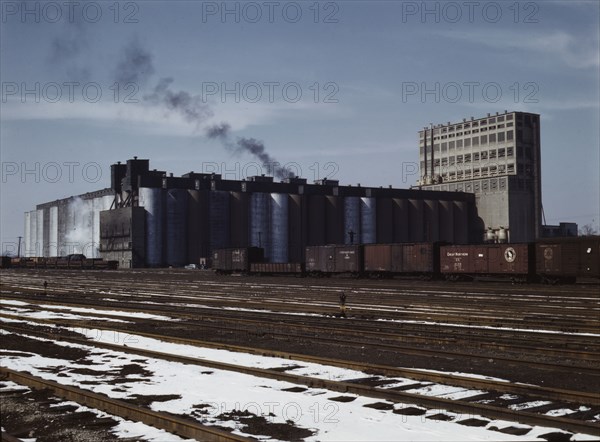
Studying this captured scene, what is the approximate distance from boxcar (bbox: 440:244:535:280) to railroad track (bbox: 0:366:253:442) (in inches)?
1490

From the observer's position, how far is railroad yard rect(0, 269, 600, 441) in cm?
832

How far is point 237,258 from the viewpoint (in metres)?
72.1

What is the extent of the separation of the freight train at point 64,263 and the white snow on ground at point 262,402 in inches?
3372

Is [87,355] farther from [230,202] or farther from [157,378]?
[230,202]

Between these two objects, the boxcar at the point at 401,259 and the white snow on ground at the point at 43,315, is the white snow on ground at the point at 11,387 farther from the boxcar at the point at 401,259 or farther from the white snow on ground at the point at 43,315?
the boxcar at the point at 401,259

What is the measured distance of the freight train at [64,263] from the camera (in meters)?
96.5

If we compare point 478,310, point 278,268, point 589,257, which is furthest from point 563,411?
point 278,268

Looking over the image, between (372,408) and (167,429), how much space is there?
2.82 m

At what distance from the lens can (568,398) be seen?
977 centimetres

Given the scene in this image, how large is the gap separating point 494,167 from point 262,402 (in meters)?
156

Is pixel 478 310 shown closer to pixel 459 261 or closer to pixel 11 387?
pixel 11 387

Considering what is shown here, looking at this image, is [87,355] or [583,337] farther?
[583,337]

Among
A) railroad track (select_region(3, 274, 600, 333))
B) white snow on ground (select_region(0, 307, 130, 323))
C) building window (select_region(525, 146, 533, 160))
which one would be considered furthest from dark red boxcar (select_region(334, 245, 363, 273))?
building window (select_region(525, 146, 533, 160))

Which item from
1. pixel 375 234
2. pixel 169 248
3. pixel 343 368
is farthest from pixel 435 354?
pixel 375 234
